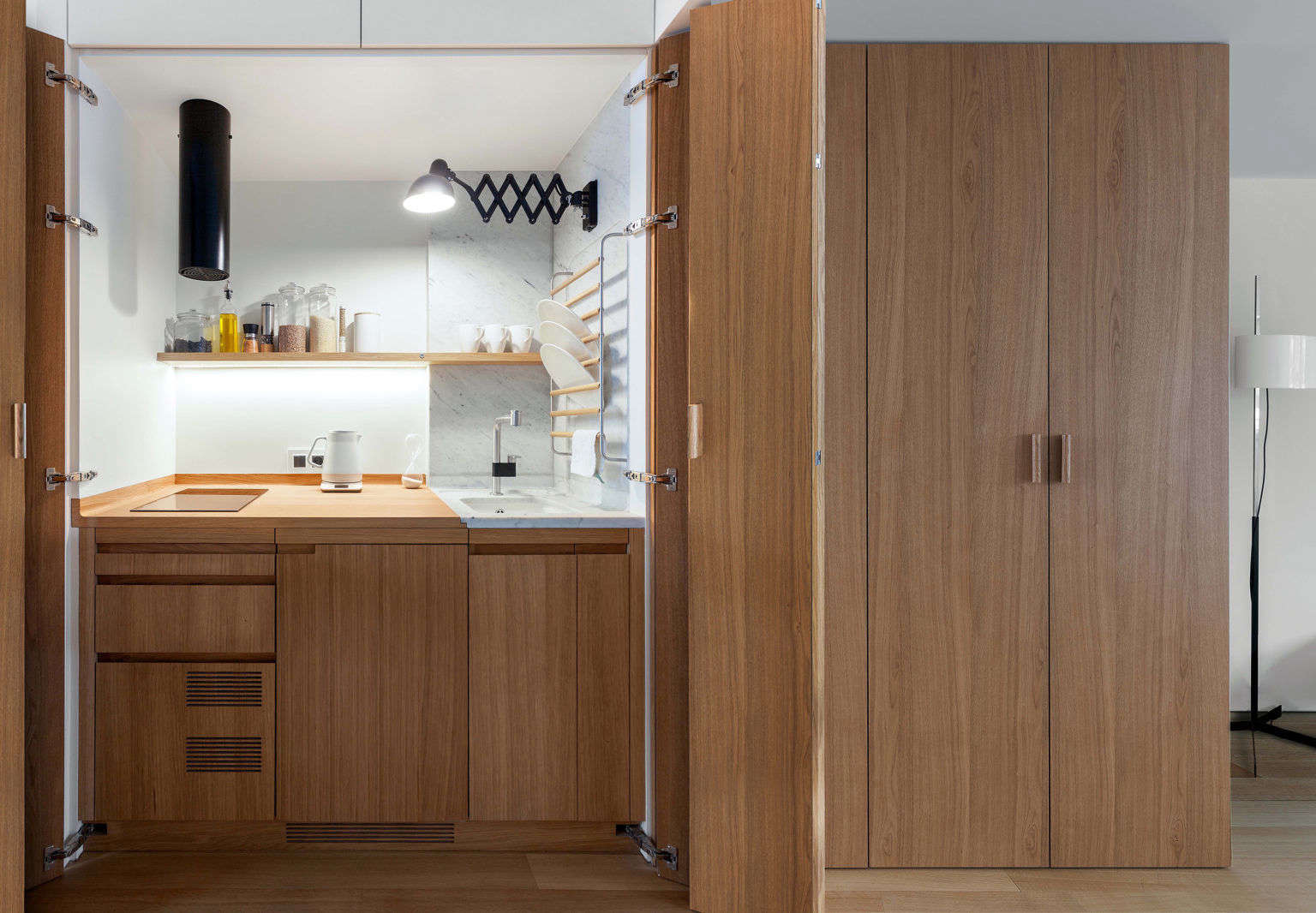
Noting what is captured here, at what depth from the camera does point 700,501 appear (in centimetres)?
183

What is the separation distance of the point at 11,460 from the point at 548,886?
1.61 metres

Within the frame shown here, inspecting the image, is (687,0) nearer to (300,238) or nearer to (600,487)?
(600,487)

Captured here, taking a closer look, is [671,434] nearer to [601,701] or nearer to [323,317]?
[601,701]

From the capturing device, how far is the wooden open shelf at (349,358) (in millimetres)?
2777

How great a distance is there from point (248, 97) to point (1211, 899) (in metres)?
3.40

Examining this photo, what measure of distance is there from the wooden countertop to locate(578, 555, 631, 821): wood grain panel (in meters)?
0.43

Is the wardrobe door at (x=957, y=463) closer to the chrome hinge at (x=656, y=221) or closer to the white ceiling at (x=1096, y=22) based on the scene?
the white ceiling at (x=1096, y=22)

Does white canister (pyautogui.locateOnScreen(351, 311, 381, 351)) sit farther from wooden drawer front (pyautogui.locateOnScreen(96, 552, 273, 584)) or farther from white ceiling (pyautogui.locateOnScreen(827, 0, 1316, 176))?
white ceiling (pyautogui.locateOnScreen(827, 0, 1316, 176))

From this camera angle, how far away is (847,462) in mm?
2037

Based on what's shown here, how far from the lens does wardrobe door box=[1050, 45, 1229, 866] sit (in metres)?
2.04

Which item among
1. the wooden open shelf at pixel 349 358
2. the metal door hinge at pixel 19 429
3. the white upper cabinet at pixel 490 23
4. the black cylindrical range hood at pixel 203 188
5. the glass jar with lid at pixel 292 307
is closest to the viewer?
the metal door hinge at pixel 19 429

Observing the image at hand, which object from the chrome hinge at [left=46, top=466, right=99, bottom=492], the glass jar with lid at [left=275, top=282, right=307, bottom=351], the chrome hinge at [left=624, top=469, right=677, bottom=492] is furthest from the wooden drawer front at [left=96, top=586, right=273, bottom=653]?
the glass jar with lid at [left=275, top=282, right=307, bottom=351]

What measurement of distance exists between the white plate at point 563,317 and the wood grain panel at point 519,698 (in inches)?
37.4

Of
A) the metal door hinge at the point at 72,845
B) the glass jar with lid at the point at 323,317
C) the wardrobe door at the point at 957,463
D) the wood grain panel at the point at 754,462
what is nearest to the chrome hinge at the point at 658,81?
the wood grain panel at the point at 754,462
